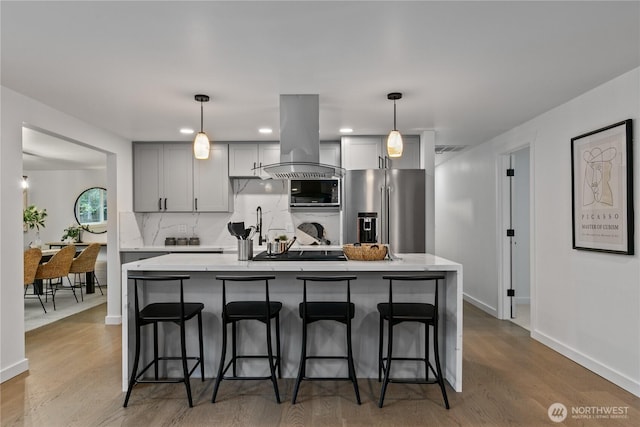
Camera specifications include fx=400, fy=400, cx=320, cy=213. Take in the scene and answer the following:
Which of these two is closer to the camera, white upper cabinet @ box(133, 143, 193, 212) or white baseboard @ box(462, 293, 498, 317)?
white baseboard @ box(462, 293, 498, 317)

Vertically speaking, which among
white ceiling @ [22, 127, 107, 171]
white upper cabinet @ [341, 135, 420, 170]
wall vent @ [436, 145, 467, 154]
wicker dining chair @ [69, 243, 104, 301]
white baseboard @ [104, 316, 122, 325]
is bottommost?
white baseboard @ [104, 316, 122, 325]

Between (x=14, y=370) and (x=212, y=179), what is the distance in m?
3.08

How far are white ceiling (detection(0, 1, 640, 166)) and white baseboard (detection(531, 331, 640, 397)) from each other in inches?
90.1

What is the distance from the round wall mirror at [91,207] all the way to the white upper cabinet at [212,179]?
11.9ft

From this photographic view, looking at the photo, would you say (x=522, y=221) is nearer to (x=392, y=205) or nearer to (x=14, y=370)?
(x=392, y=205)

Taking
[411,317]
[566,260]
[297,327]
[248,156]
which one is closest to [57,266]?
[248,156]

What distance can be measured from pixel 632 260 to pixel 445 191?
4.37 meters

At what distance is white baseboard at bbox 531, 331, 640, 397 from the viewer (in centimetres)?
296

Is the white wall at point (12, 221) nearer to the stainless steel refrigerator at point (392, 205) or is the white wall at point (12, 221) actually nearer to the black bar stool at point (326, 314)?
the black bar stool at point (326, 314)

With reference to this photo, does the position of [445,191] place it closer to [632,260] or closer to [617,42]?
[632,260]

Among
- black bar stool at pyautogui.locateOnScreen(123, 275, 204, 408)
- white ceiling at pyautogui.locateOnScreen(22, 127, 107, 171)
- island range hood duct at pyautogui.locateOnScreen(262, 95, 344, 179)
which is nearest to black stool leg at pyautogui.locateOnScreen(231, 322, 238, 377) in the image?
black bar stool at pyautogui.locateOnScreen(123, 275, 204, 408)

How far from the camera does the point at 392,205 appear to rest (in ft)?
15.9

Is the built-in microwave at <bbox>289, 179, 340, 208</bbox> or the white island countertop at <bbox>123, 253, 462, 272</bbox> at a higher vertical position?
the built-in microwave at <bbox>289, 179, 340, 208</bbox>

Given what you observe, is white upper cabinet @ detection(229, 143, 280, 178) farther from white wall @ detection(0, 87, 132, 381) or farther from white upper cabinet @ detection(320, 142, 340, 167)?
white wall @ detection(0, 87, 132, 381)
